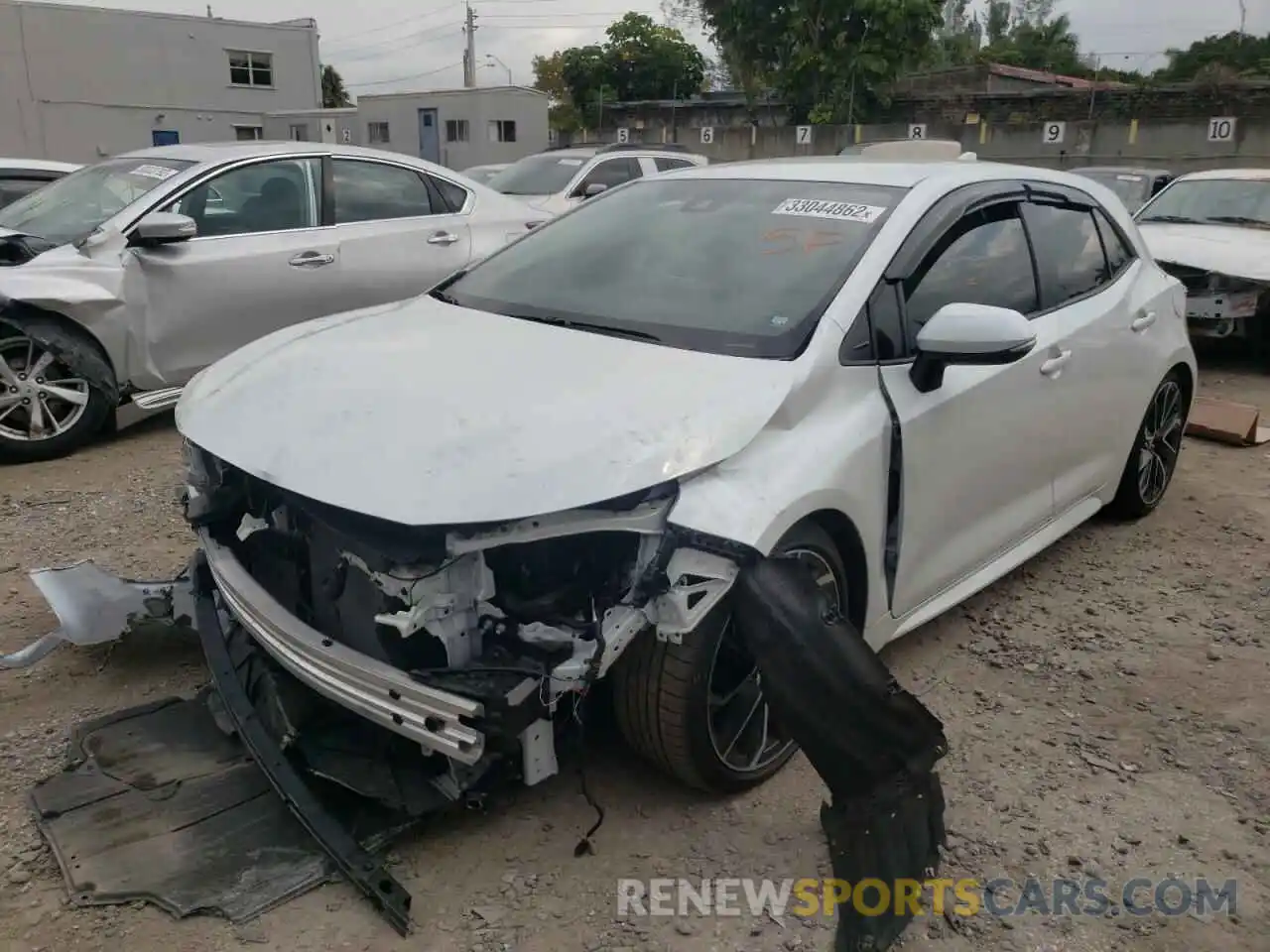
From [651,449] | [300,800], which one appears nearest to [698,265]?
[651,449]

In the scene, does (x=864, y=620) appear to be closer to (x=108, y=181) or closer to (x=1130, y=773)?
(x=1130, y=773)

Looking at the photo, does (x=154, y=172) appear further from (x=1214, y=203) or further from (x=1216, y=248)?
(x=1214, y=203)

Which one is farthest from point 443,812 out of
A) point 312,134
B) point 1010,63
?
point 1010,63

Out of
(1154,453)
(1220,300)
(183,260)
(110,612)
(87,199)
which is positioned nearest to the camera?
(110,612)

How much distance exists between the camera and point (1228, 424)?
6.41 meters

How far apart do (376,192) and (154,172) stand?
4.13ft

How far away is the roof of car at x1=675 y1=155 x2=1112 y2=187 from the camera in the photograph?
11.4ft

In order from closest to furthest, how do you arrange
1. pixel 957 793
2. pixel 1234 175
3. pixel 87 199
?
pixel 957 793 < pixel 87 199 < pixel 1234 175

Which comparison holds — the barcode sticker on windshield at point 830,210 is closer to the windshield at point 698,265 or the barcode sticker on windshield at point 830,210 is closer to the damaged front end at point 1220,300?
the windshield at point 698,265

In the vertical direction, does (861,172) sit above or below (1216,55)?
below

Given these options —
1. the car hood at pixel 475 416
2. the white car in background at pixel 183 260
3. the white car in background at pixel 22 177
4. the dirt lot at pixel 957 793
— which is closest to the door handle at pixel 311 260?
the white car in background at pixel 183 260

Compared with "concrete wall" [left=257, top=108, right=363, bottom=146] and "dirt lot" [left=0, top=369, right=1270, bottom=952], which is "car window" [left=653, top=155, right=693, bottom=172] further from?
"concrete wall" [left=257, top=108, right=363, bottom=146]

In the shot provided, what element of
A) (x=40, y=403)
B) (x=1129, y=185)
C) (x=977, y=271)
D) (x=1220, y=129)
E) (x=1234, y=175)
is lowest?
(x=40, y=403)

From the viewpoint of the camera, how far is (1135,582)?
437 centimetres
